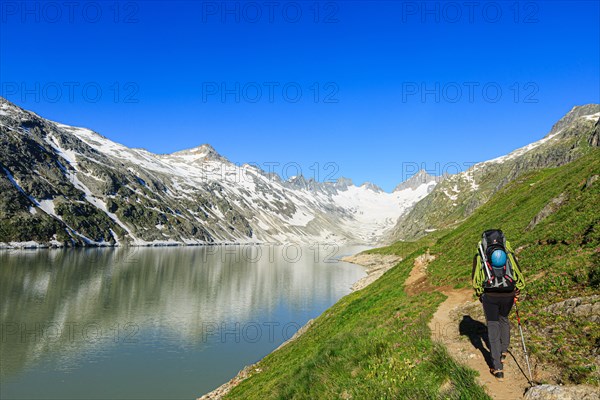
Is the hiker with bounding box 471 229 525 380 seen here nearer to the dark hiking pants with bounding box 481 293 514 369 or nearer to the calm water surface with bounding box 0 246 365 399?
the dark hiking pants with bounding box 481 293 514 369

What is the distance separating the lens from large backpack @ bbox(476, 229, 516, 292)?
1059cm

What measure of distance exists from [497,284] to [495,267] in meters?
0.50

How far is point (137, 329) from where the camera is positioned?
53.5 metres

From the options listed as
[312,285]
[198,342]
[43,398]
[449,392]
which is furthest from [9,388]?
[312,285]

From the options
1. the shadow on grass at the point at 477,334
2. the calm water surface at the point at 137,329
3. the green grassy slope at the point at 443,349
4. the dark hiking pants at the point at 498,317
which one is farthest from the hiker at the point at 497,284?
the calm water surface at the point at 137,329

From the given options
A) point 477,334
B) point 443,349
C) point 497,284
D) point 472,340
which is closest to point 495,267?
point 497,284

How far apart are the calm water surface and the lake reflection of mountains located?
0.17 m

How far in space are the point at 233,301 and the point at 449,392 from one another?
71355 mm

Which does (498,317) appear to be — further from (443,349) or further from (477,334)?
(477,334)

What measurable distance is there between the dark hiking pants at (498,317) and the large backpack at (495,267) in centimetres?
26

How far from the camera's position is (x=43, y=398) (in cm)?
3197

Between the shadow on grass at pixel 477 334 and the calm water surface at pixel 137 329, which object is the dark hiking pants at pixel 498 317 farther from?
the calm water surface at pixel 137 329

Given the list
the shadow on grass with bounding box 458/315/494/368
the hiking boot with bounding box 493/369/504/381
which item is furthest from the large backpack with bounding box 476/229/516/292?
the shadow on grass with bounding box 458/315/494/368

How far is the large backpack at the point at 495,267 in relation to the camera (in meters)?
10.6
